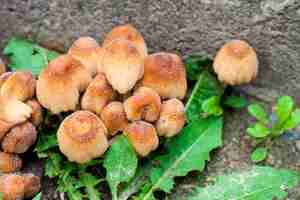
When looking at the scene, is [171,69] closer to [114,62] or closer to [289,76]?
[114,62]

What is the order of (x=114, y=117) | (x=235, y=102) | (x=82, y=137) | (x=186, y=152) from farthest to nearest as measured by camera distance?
(x=235, y=102), (x=186, y=152), (x=114, y=117), (x=82, y=137)

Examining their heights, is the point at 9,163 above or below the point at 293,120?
below

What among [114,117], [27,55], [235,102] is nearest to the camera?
[114,117]

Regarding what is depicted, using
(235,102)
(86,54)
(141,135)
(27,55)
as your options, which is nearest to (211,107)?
(235,102)

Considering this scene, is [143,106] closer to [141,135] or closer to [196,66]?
[141,135]

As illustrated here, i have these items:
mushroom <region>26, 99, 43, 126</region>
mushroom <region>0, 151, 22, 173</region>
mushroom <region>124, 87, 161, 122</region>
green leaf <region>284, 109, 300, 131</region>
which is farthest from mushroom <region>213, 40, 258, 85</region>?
mushroom <region>0, 151, 22, 173</region>

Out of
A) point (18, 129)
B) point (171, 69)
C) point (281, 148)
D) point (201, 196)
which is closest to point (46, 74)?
point (18, 129)

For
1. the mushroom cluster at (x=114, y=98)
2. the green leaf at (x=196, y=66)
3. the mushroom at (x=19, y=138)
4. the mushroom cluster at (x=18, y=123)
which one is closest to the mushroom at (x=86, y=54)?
the mushroom cluster at (x=114, y=98)
